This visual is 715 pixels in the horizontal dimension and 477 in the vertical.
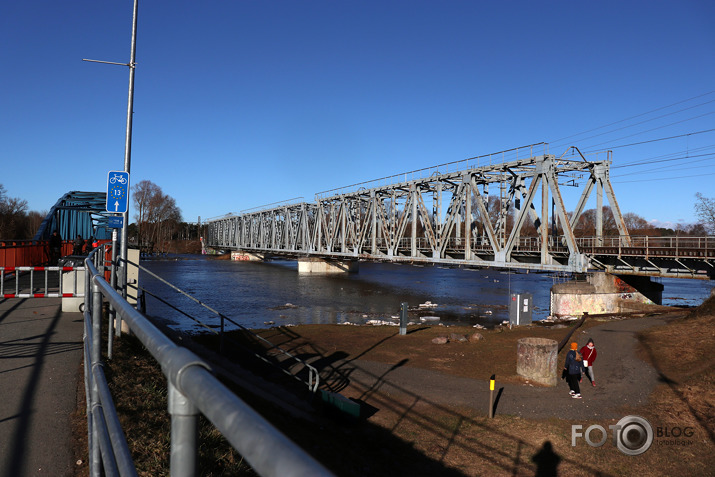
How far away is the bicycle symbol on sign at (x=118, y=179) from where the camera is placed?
11000 mm

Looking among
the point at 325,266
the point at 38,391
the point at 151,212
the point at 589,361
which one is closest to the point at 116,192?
the point at 38,391

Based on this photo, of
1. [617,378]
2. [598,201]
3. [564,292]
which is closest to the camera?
[617,378]

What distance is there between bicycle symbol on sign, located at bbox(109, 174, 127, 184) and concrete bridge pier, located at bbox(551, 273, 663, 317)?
2815cm

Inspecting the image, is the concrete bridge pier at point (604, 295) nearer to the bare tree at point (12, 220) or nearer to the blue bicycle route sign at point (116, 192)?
the blue bicycle route sign at point (116, 192)

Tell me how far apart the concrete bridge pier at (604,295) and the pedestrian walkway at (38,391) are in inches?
1133

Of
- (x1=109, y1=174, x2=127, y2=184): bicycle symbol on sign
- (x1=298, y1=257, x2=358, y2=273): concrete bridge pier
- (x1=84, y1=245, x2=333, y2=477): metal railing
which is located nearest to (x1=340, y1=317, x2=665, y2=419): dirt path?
(x1=109, y1=174, x2=127, y2=184): bicycle symbol on sign

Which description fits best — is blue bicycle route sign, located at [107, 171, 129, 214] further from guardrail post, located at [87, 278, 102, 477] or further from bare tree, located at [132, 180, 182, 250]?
bare tree, located at [132, 180, 182, 250]

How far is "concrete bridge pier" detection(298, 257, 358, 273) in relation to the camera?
A: 8375cm

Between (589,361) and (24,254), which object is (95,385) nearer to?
(589,361)

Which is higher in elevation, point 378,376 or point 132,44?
point 132,44

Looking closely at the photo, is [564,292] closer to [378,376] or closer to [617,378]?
[617,378]

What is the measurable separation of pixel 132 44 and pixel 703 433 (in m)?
17.2

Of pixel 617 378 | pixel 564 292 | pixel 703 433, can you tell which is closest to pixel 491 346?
pixel 617 378

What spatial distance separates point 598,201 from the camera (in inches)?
1374
